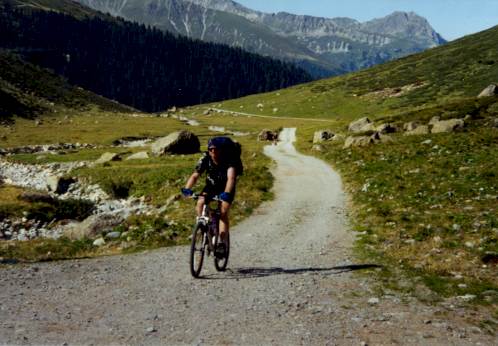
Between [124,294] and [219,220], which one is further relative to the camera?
[219,220]

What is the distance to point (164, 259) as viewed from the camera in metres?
14.8

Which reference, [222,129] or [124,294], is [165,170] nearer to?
[124,294]

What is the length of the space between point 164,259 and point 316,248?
5.48 m

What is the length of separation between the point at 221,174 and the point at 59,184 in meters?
30.4

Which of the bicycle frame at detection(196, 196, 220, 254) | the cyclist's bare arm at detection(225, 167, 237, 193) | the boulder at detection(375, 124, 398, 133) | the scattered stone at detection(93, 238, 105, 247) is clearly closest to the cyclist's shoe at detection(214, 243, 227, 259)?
the bicycle frame at detection(196, 196, 220, 254)

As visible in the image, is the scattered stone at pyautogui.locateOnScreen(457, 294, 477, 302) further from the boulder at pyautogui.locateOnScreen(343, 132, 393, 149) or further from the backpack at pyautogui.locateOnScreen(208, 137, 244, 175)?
the boulder at pyautogui.locateOnScreen(343, 132, 393, 149)

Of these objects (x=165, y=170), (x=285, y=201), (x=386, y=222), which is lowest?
(x=165, y=170)

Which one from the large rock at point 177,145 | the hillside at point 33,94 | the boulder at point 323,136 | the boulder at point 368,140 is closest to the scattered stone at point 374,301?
the boulder at point 368,140

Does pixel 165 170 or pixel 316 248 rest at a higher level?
pixel 316 248

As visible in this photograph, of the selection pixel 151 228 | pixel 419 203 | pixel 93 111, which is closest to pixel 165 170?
pixel 151 228

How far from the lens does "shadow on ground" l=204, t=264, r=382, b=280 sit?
12961 mm

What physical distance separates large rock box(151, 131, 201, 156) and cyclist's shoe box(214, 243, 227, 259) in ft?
134

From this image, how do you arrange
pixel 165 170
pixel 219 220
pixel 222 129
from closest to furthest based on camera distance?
pixel 219 220 < pixel 165 170 < pixel 222 129

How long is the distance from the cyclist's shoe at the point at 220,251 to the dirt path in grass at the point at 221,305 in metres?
0.56
